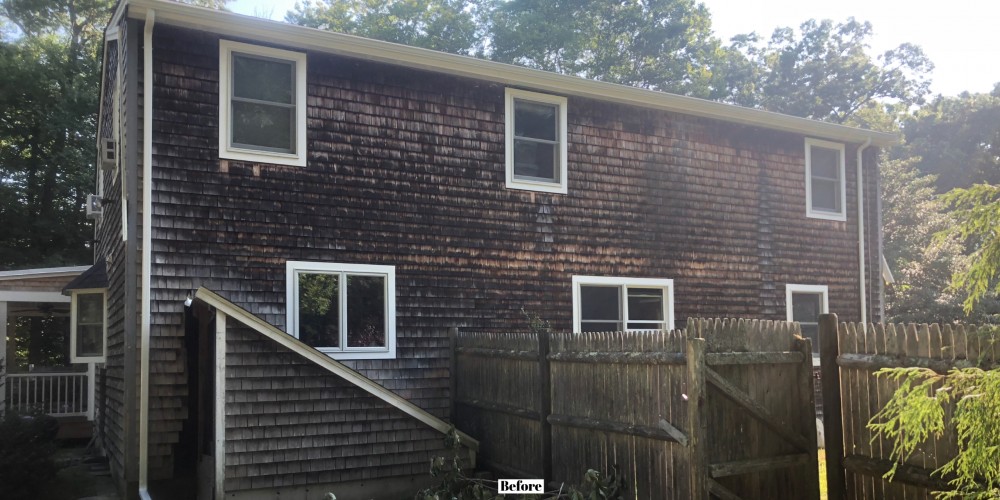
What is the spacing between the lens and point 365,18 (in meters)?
33.1

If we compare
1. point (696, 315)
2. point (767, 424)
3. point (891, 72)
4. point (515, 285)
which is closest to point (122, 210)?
point (515, 285)

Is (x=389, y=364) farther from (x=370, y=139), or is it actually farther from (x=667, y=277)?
(x=667, y=277)

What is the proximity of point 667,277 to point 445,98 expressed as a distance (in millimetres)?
4573

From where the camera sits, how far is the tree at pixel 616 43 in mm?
32438

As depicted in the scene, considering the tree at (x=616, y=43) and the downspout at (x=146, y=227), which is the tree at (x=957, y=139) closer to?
the tree at (x=616, y=43)

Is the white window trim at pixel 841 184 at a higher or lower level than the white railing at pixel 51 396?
higher

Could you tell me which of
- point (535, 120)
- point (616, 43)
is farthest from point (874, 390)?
point (616, 43)

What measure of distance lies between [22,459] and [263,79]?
5.04 metres

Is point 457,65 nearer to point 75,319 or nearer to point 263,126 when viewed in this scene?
point 263,126

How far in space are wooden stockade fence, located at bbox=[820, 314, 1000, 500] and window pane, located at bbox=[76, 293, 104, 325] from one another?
1138cm

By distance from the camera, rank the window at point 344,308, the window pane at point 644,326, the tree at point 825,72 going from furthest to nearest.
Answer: the tree at point 825,72 → the window pane at point 644,326 → the window at point 344,308

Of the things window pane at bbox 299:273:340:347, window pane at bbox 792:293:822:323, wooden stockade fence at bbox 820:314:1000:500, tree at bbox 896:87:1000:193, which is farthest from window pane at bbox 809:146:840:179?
tree at bbox 896:87:1000:193

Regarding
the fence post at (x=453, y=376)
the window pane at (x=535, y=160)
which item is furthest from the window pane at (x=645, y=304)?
the fence post at (x=453, y=376)

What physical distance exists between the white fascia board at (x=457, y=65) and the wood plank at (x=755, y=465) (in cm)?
633
